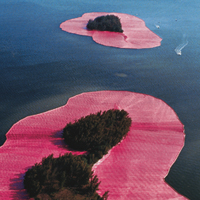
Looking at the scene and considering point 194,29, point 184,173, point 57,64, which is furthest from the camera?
point 194,29

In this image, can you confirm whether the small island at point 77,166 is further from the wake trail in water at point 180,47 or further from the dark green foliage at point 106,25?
the dark green foliage at point 106,25

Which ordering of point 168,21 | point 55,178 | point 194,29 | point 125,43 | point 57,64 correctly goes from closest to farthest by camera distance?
point 55,178 < point 57,64 < point 125,43 < point 194,29 < point 168,21

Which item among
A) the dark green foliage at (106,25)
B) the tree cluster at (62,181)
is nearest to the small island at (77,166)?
the tree cluster at (62,181)

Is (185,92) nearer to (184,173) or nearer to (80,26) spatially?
(184,173)

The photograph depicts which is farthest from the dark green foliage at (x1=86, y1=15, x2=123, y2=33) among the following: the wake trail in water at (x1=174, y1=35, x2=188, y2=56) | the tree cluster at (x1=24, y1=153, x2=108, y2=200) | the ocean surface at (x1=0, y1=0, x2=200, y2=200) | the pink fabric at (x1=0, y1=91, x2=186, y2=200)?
the tree cluster at (x1=24, y1=153, x2=108, y2=200)

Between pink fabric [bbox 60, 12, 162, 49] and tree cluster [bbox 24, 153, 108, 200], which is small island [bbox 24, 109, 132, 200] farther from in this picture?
pink fabric [bbox 60, 12, 162, 49]

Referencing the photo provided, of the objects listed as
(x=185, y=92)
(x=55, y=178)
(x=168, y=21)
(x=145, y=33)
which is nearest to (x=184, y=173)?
(x=55, y=178)

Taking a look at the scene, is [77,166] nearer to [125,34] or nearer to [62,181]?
[62,181]
